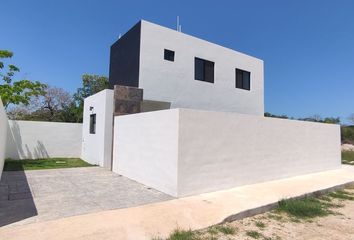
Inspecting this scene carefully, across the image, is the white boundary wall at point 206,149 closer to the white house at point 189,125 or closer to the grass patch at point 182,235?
the white house at point 189,125

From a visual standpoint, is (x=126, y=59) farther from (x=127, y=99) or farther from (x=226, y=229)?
(x=226, y=229)

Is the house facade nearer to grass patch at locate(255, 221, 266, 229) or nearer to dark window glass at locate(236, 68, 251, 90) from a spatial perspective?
dark window glass at locate(236, 68, 251, 90)

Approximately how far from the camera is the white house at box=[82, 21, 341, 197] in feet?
22.0

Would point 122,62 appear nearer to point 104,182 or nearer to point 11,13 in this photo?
point 11,13

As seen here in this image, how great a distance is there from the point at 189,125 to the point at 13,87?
43.9 ft

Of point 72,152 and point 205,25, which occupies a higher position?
point 205,25

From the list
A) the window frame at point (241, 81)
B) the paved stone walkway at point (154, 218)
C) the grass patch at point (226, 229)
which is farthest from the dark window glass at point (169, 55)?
the grass patch at point (226, 229)

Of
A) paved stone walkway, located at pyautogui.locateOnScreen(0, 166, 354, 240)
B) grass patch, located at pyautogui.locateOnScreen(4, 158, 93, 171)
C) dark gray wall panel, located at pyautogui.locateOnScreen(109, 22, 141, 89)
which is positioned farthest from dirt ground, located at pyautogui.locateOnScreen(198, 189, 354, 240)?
grass patch, located at pyautogui.locateOnScreen(4, 158, 93, 171)

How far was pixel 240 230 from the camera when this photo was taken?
4.54 meters

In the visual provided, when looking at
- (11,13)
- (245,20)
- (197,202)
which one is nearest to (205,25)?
(245,20)

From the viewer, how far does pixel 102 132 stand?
10750 mm

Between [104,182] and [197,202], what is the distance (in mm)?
3563

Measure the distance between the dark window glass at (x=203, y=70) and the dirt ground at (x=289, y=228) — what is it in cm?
839

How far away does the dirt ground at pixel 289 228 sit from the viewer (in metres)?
4.31
